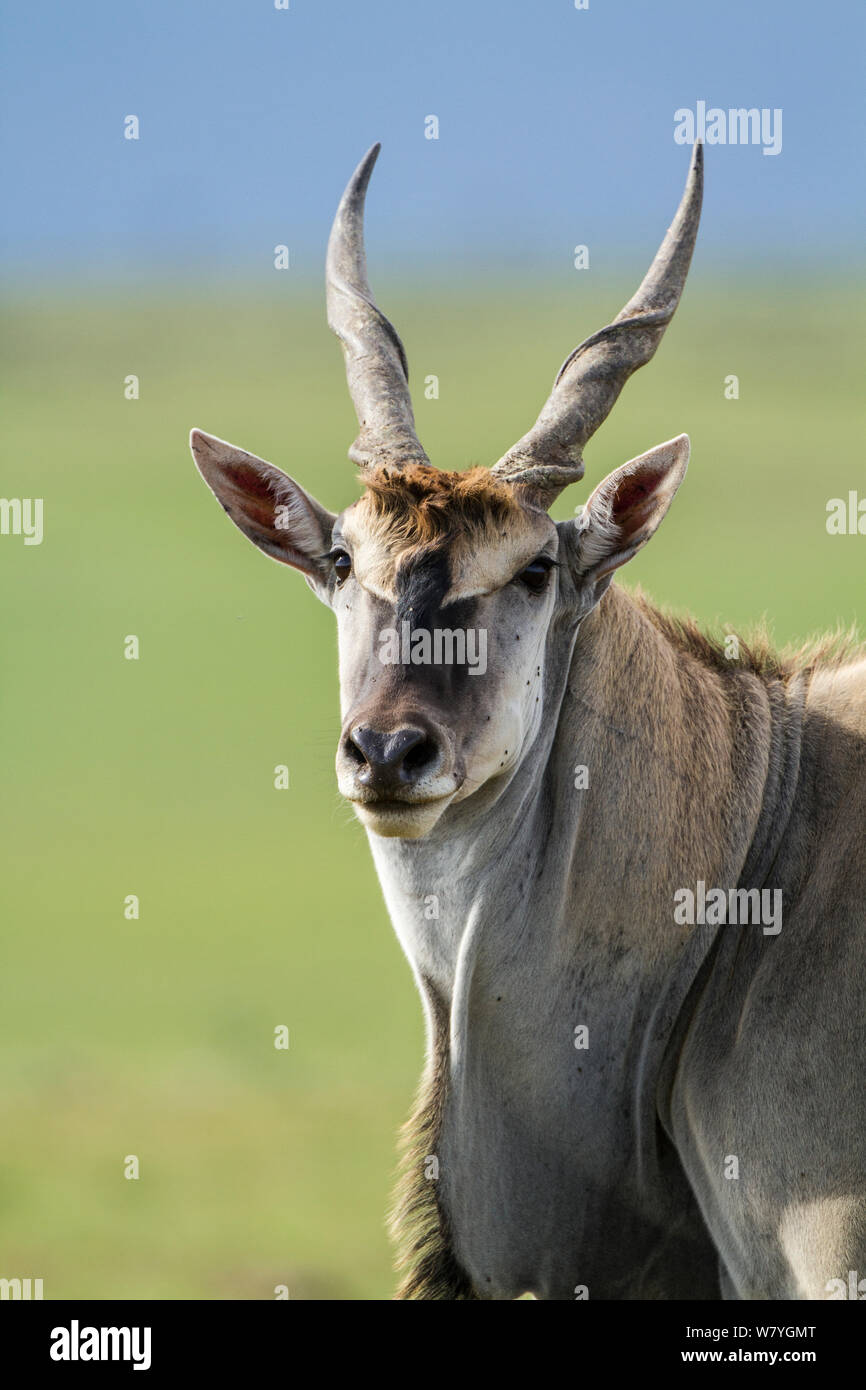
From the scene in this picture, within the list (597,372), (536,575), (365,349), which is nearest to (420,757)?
(536,575)

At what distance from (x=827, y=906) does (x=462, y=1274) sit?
1711mm

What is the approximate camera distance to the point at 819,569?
1264 inches

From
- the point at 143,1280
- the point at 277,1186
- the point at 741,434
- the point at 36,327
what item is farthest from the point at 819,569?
the point at 36,327

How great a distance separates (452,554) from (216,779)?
71.3 ft

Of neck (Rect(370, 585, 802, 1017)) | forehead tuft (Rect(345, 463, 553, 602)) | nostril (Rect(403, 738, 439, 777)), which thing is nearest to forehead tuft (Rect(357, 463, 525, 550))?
forehead tuft (Rect(345, 463, 553, 602))

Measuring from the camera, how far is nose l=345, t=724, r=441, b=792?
4645 millimetres

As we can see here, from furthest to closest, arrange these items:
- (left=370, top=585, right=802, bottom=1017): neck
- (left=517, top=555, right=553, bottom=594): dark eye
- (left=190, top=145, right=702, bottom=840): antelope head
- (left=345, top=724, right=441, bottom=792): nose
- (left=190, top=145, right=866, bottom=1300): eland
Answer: (left=370, top=585, right=802, bottom=1017): neck → (left=517, top=555, right=553, bottom=594): dark eye → (left=190, top=145, right=866, bottom=1300): eland → (left=190, top=145, right=702, bottom=840): antelope head → (left=345, top=724, right=441, bottom=792): nose

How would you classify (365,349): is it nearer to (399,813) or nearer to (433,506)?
(433,506)

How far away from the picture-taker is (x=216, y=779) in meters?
26.5

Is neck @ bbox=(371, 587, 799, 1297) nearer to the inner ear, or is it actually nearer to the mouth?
the inner ear

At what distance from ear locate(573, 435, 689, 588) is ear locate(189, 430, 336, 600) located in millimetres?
812

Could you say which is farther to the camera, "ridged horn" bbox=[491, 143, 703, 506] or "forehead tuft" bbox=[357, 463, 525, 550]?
"ridged horn" bbox=[491, 143, 703, 506]

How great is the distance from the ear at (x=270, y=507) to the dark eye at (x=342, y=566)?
0.44 ft
